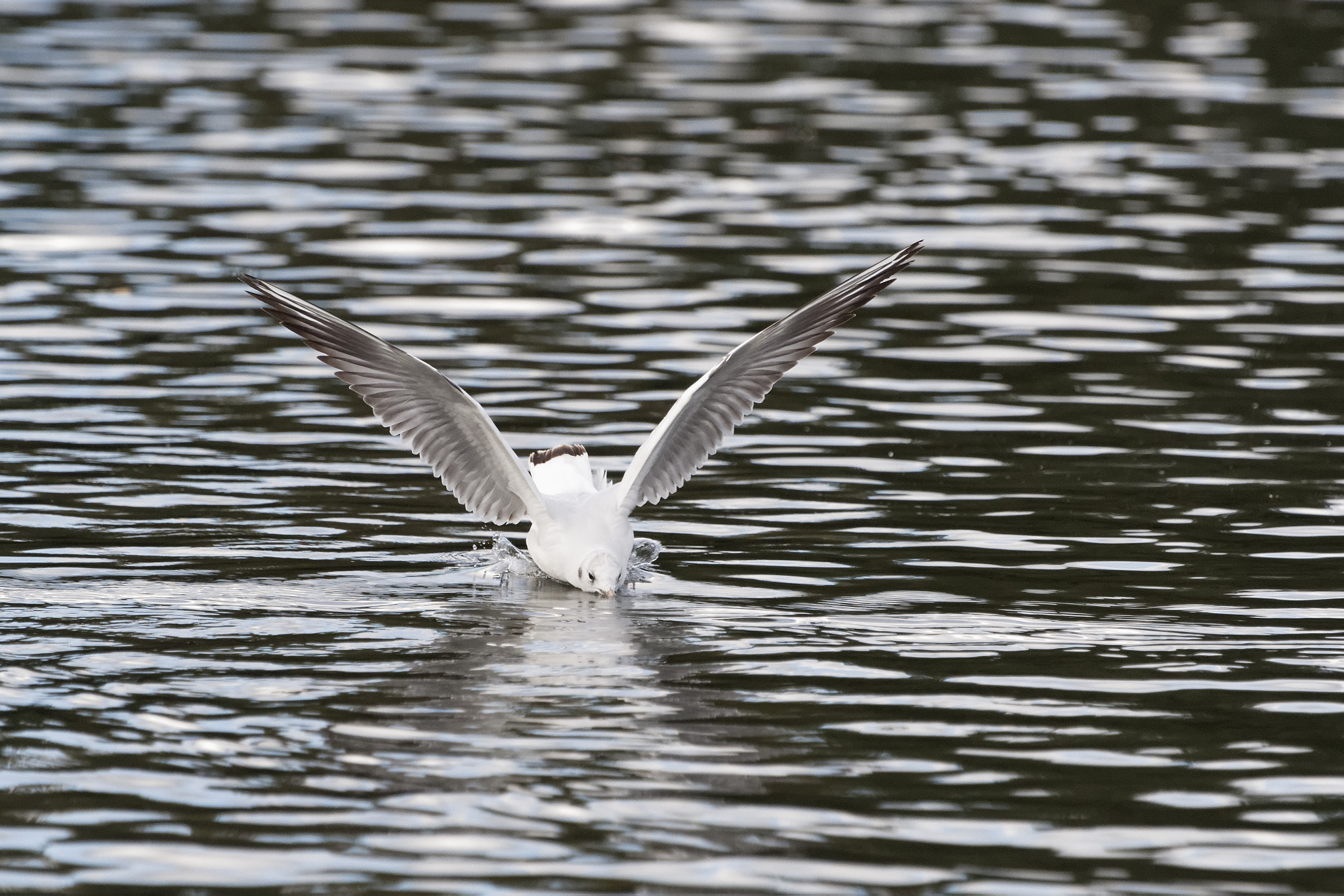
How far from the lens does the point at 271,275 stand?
15.9m

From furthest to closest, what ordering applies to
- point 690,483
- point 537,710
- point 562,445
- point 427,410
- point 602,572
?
point 690,483
point 562,445
point 427,410
point 602,572
point 537,710

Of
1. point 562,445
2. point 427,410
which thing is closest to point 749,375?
point 562,445

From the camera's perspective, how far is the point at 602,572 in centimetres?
981

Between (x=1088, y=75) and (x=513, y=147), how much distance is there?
290 inches

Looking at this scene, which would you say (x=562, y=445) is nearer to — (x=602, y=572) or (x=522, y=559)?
(x=522, y=559)

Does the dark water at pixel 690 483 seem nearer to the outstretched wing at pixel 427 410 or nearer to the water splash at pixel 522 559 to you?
the water splash at pixel 522 559

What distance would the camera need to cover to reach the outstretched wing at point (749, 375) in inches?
414

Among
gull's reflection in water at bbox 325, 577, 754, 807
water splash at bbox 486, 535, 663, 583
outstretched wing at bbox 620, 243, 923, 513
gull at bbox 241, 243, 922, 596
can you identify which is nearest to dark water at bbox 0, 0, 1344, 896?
gull's reflection in water at bbox 325, 577, 754, 807

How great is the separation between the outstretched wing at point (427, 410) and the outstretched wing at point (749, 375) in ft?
2.20

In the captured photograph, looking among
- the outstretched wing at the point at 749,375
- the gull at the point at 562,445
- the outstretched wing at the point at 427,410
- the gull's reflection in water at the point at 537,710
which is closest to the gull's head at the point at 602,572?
the gull at the point at 562,445

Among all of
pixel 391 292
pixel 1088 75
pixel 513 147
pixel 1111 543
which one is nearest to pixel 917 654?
pixel 1111 543

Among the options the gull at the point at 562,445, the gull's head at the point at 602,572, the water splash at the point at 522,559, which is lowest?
the water splash at the point at 522,559

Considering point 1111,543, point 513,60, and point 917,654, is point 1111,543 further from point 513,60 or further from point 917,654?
point 513,60

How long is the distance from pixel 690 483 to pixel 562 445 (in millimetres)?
1821
